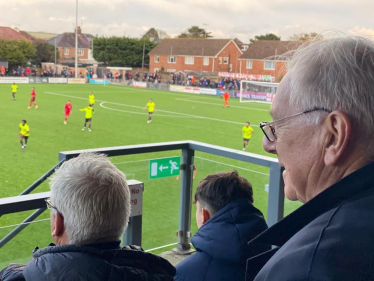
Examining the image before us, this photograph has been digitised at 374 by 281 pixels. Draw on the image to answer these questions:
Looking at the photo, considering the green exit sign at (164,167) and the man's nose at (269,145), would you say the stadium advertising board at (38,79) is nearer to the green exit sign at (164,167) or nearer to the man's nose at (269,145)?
the green exit sign at (164,167)

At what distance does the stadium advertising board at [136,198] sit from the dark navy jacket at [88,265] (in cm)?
206

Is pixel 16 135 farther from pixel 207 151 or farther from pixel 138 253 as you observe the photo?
pixel 138 253

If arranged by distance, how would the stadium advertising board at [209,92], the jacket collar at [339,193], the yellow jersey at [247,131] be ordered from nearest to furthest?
the jacket collar at [339,193] → the yellow jersey at [247,131] → the stadium advertising board at [209,92]

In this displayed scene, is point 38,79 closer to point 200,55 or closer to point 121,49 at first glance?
point 200,55

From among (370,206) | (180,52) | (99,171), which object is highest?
(180,52)

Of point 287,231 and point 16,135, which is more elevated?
point 287,231

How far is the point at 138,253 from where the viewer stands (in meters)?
1.96

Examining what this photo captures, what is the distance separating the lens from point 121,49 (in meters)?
79.3

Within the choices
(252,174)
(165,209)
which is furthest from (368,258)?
(165,209)

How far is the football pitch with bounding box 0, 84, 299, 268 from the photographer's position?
4.89 metres

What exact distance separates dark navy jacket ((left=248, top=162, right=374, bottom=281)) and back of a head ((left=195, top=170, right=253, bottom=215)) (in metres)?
1.54

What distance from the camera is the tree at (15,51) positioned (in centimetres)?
6556

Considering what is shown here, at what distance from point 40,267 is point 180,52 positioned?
73.6m

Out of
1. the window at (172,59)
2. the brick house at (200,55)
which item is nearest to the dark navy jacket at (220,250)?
the brick house at (200,55)
